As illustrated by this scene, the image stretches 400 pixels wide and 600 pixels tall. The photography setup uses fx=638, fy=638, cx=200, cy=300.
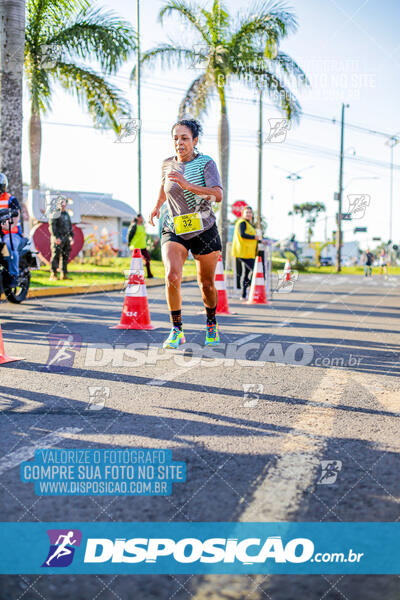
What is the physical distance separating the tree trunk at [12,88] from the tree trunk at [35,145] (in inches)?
273

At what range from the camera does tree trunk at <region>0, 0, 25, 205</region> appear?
12.8m

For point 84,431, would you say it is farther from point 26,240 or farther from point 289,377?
point 26,240

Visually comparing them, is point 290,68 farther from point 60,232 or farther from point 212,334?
point 212,334

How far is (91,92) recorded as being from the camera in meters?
19.7

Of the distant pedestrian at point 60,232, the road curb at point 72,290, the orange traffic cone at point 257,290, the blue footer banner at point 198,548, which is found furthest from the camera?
the distant pedestrian at point 60,232

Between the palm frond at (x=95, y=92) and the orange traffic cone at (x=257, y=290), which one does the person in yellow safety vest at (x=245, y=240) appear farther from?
the palm frond at (x=95, y=92)

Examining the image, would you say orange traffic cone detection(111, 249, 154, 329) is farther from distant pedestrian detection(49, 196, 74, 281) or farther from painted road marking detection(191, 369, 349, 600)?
distant pedestrian detection(49, 196, 74, 281)

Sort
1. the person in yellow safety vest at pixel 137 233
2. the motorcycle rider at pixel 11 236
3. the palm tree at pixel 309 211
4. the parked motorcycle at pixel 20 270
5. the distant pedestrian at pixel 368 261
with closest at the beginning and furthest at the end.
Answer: the motorcycle rider at pixel 11 236 < the parked motorcycle at pixel 20 270 < the person in yellow safety vest at pixel 137 233 < the distant pedestrian at pixel 368 261 < the palm tree at pixel 309 211

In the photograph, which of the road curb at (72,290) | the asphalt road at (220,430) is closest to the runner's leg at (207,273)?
the asphalt road at (220,430)

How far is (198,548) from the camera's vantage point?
2.07 metres

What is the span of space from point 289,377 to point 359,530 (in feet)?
9.22

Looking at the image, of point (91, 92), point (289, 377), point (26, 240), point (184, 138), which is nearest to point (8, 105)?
point (26, 240)

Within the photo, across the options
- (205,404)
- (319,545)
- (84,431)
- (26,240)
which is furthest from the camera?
(26,240)

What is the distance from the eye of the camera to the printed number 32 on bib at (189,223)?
18.2 feet
